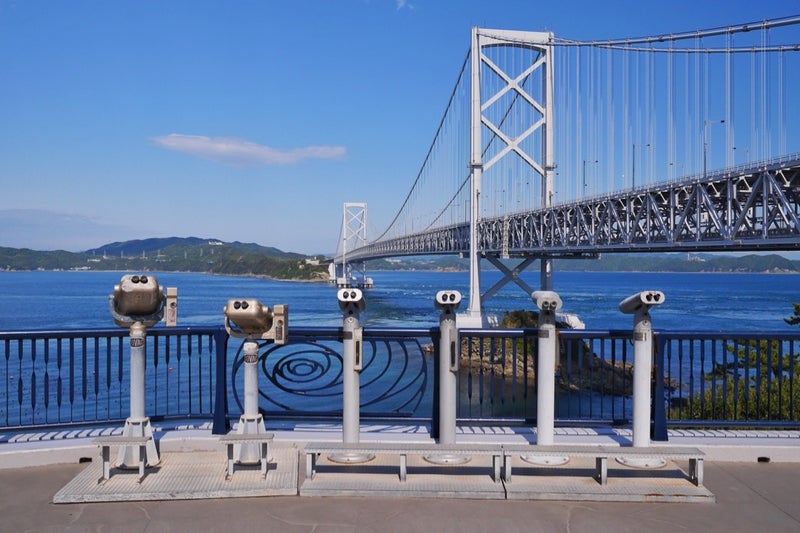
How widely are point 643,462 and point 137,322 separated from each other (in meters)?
3.64

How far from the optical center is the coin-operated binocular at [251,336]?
4.76 m

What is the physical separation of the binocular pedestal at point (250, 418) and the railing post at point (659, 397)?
118 inches

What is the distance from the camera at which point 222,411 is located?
18.1 ft

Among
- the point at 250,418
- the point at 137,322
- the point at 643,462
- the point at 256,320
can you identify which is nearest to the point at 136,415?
the point at 137,322

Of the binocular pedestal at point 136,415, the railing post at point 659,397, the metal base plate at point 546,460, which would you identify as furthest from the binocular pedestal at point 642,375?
the binocular pedestal at point 136,415

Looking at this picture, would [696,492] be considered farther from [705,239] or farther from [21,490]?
[705,239]

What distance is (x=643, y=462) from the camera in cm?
489

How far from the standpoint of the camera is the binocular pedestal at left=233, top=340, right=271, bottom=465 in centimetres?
482

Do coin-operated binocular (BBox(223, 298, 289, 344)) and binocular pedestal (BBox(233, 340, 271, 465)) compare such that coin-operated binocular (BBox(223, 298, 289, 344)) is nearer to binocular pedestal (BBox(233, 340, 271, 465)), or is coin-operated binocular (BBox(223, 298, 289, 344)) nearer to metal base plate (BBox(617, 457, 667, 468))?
binocular pedestal (BBox(233, 340, 271, 465))

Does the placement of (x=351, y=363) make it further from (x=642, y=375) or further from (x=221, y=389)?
(x=642, y=375)

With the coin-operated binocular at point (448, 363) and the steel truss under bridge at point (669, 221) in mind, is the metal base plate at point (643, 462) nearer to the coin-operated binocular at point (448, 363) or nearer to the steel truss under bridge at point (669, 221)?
the coin-operated binocular at point (448, 363)

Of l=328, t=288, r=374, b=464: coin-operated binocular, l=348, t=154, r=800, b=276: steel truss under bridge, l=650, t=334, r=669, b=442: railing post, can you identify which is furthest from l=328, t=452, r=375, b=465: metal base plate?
l=348, t=154, r=800, b=276: steel truss under bridge

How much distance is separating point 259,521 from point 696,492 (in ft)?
8.94

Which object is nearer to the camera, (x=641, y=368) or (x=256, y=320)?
(x=256, y=320)
